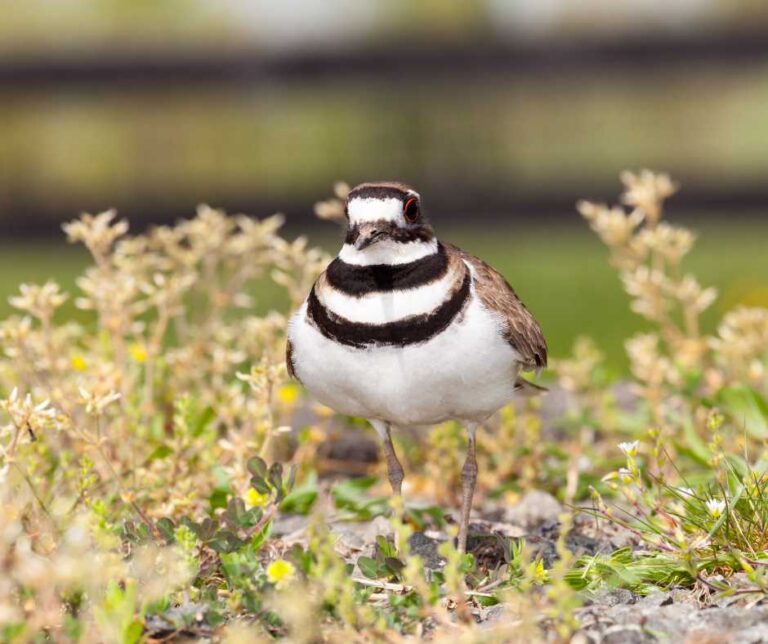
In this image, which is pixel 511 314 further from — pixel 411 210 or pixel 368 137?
pixel 368 137

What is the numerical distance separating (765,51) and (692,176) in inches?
46.5

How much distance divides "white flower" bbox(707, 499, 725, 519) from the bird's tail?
32.1 inches

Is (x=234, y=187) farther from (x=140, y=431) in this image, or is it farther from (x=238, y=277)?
(x=140, y=431)

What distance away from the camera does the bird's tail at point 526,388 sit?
3.72 metres

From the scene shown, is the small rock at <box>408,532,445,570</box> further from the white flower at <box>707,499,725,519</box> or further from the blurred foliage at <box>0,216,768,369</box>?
the blurred foliage at <box>0,216,768,369</box>

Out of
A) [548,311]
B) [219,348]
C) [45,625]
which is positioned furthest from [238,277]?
[548,311]

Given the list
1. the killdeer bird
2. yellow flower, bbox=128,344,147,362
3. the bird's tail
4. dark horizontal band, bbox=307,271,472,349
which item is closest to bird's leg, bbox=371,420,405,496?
the killdeer bird

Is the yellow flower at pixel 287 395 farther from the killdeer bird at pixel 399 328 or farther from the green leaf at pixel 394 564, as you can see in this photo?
the green leaf at pixel 394 564

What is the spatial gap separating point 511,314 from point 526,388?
0.54m

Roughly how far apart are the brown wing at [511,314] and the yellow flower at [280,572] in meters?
0.96

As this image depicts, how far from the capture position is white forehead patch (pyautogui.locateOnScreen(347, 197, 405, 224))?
3105 mm

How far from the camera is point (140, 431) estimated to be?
3.99 m

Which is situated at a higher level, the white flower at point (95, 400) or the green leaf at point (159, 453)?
the white flower at point (95, 400)

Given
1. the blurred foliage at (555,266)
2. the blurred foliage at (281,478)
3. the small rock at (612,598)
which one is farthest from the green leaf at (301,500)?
the blurred foliage at (555,266)
